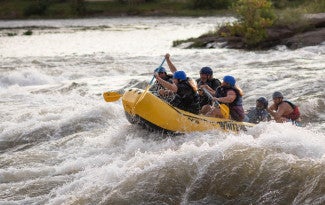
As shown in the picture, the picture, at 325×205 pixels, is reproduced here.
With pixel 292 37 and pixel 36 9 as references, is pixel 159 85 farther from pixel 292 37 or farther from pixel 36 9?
pixel 36 9

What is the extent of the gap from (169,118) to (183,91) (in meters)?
0.73

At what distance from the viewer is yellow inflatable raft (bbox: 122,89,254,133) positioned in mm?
10094

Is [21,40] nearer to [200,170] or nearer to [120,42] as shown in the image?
[120,42]

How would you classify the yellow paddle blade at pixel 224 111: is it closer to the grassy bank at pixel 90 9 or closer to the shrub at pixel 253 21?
the shrub at pixel 253 21

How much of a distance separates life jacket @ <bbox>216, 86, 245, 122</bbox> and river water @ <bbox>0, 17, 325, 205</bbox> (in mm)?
704

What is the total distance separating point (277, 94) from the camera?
11477 millimetres

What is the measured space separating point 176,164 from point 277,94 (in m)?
4.19

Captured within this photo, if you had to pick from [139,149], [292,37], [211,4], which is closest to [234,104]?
[139,149]

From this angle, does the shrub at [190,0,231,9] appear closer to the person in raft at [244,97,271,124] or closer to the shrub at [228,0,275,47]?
the shrub at [228,0,275,47]

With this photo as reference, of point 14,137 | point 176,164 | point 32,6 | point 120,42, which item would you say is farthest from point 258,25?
point 32,6

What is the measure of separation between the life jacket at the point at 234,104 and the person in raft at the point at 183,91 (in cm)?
51

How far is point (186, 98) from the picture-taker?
10594mm

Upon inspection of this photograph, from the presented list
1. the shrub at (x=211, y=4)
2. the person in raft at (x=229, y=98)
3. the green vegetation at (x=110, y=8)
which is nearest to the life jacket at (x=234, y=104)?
the person in raft at (x=229, y=98)

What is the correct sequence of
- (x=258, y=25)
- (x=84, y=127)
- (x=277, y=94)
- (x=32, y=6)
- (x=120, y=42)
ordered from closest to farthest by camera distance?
(x=277, y=94) → (x=84, y=127) → (x=258, y=25) → (x=120, y=42) → (x=32, y=6)
